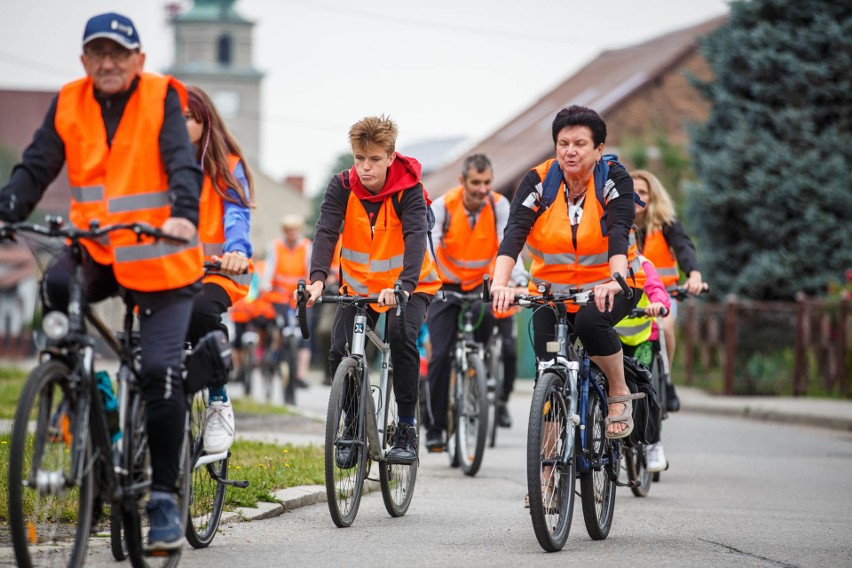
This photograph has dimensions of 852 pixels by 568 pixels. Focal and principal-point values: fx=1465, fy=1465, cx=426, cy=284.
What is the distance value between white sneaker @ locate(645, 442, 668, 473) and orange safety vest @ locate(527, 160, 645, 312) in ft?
7.51

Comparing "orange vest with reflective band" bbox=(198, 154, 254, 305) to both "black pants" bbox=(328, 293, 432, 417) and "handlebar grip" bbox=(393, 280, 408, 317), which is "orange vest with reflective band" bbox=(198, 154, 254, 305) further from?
"black pants" bbox=(328, 293, 432, 417)

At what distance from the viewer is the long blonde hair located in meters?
10.0

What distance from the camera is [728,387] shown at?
2103cm

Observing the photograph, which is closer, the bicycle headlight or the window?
the bicycle headlight

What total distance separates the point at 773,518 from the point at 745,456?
4.38 m

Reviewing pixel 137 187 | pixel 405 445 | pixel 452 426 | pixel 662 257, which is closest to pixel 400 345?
pixel 405 445

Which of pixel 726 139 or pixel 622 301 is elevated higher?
pixel 726 139

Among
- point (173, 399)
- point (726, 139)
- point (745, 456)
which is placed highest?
point (726, 139)

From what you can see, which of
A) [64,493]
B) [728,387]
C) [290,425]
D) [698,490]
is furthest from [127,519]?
[728,387]

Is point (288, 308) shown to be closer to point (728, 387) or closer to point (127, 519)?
point (728, 387)

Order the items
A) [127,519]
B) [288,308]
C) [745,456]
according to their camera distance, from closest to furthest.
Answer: [127,519]
[745,456]
[288,308]

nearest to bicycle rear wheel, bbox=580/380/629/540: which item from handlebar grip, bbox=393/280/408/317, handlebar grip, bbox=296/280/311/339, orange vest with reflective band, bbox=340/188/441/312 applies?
handlebar grip, bbox=393/280/408/317

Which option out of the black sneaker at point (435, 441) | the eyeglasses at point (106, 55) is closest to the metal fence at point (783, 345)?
the black sneaker at point (435, 441)

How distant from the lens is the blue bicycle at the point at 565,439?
6445 millimetres
